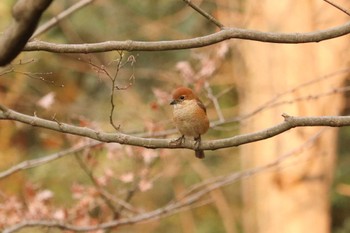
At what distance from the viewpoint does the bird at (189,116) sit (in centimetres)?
371

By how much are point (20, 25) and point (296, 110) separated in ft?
12.7

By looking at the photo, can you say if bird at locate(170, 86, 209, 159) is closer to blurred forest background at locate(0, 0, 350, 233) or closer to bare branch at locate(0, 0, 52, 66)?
bare branch at locate(0, 0, 52, 66)

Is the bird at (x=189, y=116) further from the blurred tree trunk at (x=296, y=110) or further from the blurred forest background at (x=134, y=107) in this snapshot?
the blurred forest background at (x=134, y=107)

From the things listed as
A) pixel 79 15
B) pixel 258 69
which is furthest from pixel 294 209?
pixel 79 15

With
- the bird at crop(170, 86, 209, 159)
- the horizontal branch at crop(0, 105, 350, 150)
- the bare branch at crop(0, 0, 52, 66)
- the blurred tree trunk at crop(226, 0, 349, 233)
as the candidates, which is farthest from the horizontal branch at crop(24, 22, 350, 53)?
the blurred tree trunk at crop(226, 0, 349, 233)

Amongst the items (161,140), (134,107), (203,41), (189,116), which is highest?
(134,107)

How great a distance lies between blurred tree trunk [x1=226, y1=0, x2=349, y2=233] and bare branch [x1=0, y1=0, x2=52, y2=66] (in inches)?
145

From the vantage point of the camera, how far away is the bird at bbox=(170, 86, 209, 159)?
371 cm

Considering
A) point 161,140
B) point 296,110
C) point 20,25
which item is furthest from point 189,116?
point 20,25

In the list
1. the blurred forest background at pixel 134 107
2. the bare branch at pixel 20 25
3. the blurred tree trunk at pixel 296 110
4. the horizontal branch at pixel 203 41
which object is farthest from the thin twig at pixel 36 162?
the blurred forest background at pixel 134 107

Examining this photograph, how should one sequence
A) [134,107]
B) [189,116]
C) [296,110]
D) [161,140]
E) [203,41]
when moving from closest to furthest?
[203,41]
[161,140]
[189,116]
[296,110]
[134,107]

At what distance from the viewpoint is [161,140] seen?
2631mm

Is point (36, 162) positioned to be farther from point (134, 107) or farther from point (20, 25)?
point (134, 107)

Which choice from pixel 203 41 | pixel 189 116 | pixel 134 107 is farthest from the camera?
pixel 134 107
